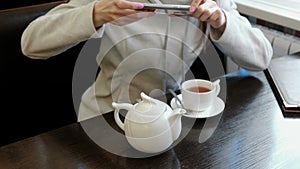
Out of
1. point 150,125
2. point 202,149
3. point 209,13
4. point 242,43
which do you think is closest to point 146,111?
point 150,125

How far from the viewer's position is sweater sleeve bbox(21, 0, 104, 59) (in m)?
0.83

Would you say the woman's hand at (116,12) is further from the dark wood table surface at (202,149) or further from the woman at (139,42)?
the dark wood table surface at (202,149)

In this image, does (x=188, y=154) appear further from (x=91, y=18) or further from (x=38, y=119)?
(x=38, y=119)

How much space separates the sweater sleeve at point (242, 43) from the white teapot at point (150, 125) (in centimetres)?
32

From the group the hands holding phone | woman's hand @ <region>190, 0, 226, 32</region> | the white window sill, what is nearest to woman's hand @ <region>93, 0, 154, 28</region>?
the hands holding phone

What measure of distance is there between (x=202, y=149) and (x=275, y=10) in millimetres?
837

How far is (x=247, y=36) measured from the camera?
984 mm

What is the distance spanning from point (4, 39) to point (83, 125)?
1.34 feet

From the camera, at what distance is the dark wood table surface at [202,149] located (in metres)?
0.70

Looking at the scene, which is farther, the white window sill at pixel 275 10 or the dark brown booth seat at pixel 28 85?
the white window sill at pixel 275 10

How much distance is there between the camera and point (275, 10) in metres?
1.38

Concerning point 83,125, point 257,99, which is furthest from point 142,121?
point 257,99

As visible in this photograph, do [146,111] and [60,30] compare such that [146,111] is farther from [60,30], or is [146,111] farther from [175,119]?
[60,30]

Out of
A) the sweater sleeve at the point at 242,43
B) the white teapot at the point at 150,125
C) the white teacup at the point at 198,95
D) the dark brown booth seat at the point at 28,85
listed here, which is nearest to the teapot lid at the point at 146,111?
the white teapot at the point at 150,125
